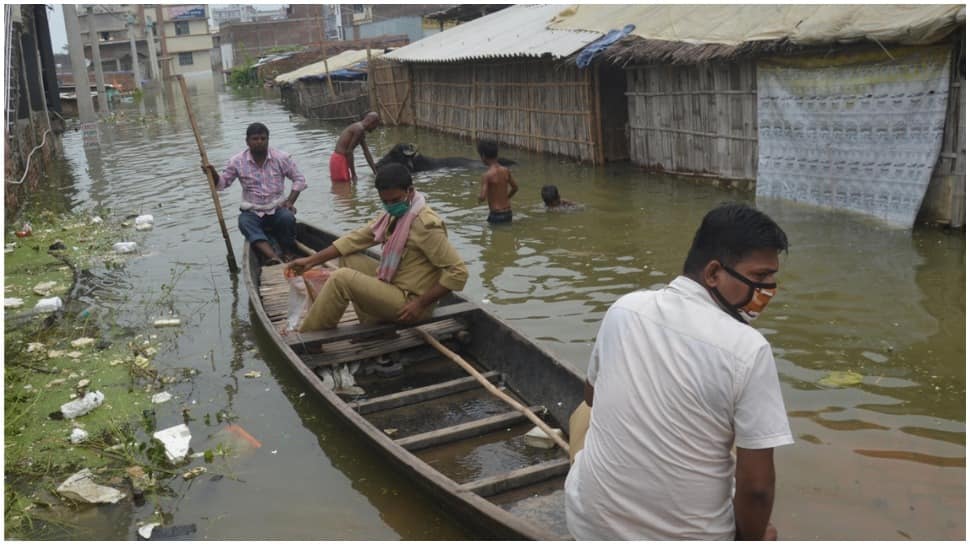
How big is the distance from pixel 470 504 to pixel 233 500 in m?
1.55

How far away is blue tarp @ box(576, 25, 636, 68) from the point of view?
12.6m

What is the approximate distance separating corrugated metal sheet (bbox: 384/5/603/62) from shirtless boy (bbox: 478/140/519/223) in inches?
146

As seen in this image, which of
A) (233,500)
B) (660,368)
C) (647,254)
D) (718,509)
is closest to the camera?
(660,368)

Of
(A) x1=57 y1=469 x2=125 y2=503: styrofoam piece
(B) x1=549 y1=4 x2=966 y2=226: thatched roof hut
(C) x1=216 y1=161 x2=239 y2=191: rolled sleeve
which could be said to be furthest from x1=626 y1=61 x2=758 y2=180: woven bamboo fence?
(A) x1=57 y1=469 x2=125 y2=503: styrofoam piece

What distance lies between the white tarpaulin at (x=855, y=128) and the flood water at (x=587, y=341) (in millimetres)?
280

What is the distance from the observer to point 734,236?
7.76 ft

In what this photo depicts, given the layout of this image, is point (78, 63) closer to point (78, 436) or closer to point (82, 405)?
point (82, 405)

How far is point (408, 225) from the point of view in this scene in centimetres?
527

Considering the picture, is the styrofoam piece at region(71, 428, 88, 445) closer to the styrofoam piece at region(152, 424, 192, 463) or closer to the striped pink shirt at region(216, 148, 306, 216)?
the styrofoam piece at region(152, 424, 192, 463)

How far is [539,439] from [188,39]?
74.6m

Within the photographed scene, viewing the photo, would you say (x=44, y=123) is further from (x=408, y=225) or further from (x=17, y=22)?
(x=408, y=225)

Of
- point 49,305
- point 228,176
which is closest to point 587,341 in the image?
point 228,176

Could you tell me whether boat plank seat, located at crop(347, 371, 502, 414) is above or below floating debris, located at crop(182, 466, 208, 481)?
above

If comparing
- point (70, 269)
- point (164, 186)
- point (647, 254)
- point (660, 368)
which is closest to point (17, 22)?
point (164, 186)
